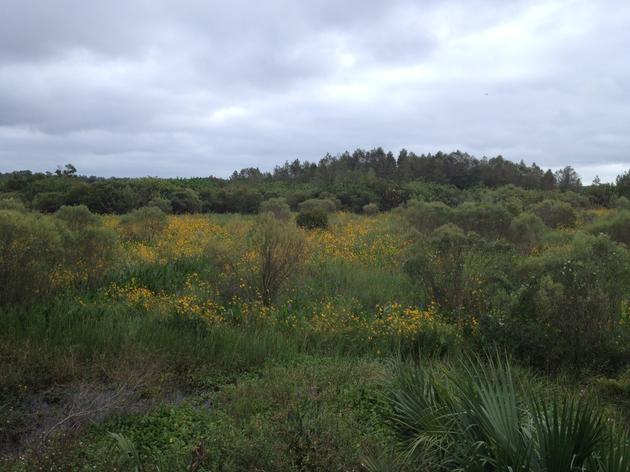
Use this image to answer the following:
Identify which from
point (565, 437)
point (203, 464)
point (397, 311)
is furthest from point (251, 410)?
point (397, 311)

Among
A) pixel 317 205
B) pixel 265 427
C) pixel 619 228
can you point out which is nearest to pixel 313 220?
pixel 317 205

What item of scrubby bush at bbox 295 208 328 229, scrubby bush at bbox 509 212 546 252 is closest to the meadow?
scrubby bush at bbox 509 212 546 252

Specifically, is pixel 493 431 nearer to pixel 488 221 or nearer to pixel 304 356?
pixel 304 356

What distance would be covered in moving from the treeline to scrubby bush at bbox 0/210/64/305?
1737 cm

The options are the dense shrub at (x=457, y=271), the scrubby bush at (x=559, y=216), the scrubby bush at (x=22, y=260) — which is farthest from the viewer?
the scrubby bush at (x=559, y=216)

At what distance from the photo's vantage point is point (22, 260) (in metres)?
7.09

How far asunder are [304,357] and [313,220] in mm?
13380

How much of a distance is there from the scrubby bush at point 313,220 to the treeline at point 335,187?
9.03 metres

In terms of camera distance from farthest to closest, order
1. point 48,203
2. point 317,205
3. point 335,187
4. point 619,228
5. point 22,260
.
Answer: point 335,187 < point 48,203 < point 317,205 < point 619,228 < point 22,260

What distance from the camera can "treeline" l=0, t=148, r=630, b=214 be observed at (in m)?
28.3

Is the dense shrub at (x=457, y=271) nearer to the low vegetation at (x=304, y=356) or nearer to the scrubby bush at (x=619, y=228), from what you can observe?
the low vegetation at (x=304, y=356)

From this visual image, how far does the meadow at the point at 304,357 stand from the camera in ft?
11.4

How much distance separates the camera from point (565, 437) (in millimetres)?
3020

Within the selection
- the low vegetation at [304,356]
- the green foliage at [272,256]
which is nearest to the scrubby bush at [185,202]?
the low vegetation at [304,356]
